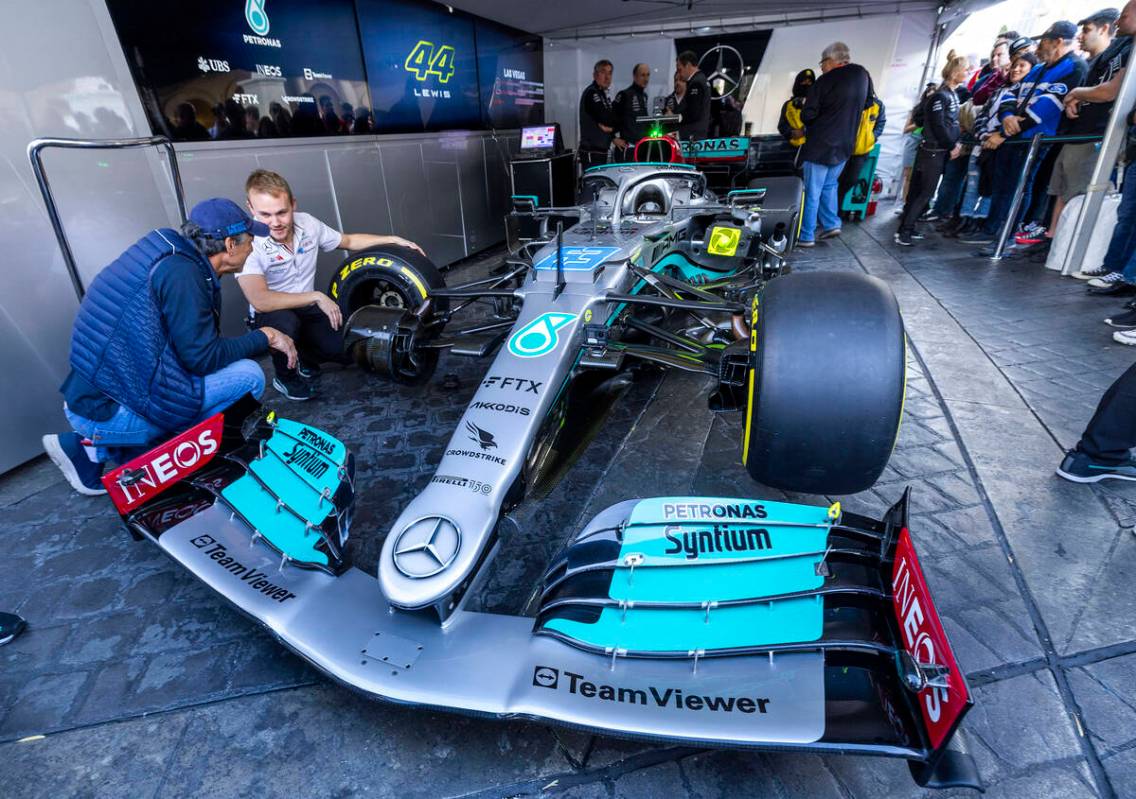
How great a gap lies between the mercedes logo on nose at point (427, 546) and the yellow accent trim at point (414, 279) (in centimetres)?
189

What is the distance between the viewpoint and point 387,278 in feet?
11.0

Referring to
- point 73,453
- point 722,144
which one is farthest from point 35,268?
point 722,144

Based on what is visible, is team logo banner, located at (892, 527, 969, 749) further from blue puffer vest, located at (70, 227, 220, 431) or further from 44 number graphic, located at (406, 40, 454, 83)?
44 number graphic, located at (406, 40, 454, 83)

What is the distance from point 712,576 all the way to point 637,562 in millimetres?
210

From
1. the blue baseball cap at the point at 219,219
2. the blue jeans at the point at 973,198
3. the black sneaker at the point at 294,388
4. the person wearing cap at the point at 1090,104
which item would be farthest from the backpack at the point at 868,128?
the blue baseball cap at the point at 219,219

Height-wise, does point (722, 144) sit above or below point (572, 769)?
above

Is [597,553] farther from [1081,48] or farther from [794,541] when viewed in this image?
[1081,48]

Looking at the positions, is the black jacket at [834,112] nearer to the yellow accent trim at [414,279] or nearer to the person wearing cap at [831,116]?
the person wearing cap at [831,116]

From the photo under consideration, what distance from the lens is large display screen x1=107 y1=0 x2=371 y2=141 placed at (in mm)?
3713

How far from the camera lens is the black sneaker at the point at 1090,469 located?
7.92 feet

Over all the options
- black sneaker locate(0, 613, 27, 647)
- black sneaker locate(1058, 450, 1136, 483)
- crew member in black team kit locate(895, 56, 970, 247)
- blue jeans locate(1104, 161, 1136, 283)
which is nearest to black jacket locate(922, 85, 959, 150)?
crew member in black team kit locate(895, 56, 970, 247)

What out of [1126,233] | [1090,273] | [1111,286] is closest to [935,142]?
[1090,273]

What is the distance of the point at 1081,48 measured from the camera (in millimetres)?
5586

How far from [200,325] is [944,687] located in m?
2.50
